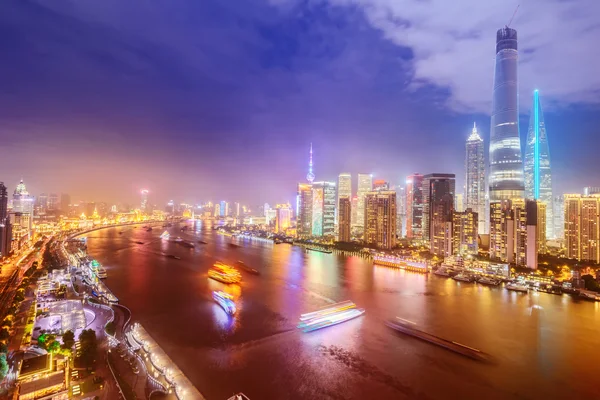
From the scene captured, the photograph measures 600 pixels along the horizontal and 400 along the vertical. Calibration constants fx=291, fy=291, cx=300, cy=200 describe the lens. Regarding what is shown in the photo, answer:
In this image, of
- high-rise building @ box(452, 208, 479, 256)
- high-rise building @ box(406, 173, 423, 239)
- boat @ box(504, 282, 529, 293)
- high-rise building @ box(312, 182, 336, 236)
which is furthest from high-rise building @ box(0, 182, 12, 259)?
high-rise building @ box(406, 173, 423, 239)

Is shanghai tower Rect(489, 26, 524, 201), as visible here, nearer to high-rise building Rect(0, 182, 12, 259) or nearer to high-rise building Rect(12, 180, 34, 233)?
high-rise building Rect(0, 182, 12, 259)

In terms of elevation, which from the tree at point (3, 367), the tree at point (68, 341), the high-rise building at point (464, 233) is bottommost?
the tree at point (3, 367)

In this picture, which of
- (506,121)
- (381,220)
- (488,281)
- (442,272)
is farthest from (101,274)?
(506,121)

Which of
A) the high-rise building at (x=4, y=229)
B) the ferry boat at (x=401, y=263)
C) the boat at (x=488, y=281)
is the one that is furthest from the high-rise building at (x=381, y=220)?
the high-rise building at (x=4, y=229)

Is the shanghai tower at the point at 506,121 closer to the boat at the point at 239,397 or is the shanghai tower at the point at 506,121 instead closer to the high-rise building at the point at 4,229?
the boat at the point at 239,397

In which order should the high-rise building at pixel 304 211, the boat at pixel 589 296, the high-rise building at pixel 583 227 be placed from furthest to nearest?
the high-rise building at pixel 304 211, the high-rise building at pixel 583 227, the boat at pixel 589 296

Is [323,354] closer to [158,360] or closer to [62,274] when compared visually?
[158,360]

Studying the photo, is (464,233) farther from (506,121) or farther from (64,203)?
(64,203)

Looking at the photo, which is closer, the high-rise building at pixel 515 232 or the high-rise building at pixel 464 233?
the high-rise building at pixel 515 232
